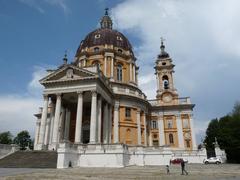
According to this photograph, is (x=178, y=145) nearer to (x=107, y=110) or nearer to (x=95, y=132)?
(x=107, y=110)

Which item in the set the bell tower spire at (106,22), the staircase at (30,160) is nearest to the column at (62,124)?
the staircase at (30,160)

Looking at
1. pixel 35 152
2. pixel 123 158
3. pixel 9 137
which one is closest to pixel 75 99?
pixel 35 152

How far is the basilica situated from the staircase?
1241mm

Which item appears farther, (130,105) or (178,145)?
(178,145)

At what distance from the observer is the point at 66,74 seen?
3033cm

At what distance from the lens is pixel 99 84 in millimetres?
29938

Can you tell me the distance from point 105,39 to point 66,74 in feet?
53.2

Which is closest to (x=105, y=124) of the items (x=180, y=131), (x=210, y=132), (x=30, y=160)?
(x=30, y=160)

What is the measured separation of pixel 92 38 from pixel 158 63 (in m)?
14.6

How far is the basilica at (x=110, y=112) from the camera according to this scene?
2539 centimetres

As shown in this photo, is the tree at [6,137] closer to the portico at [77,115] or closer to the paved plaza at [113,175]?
the portico at [77,115]

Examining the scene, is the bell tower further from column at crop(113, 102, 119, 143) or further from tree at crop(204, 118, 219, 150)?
tree at crop(204, 118, 219, 150)

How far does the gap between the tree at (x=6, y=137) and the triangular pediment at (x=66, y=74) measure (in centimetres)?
5802

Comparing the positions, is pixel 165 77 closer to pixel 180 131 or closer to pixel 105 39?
pixel 180 131
